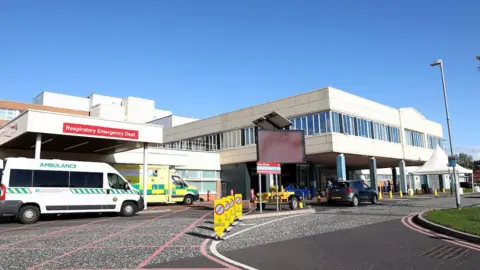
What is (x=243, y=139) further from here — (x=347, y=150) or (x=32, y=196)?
(x=32, y=196)

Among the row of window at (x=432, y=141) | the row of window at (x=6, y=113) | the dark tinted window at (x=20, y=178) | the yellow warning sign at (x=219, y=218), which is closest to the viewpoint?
the yellow warning sign at (x=219, y=218)

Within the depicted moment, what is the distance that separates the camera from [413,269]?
20.7 feet

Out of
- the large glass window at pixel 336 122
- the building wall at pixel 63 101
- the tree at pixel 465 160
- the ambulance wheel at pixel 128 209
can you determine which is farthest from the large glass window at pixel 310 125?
the tree at pixel 465 160

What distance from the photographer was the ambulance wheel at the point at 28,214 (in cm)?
1478

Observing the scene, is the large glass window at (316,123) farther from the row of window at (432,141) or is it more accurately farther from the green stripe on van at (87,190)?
the row of window at (432,141)

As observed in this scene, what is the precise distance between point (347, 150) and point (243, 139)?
10.6 meters

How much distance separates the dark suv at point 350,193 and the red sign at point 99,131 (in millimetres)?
12607

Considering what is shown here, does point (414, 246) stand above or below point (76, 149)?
below

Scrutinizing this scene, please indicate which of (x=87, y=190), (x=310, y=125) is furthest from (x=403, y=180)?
(x=87, y=190)

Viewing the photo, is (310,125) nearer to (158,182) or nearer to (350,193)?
(350,193)

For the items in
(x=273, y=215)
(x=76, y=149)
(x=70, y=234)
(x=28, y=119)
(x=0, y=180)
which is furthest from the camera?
(x=76, y=149)

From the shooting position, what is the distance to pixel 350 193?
890 inches

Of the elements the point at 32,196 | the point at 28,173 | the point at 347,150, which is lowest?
the point at 32,196

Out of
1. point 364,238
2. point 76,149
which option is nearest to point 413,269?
point 364,238
